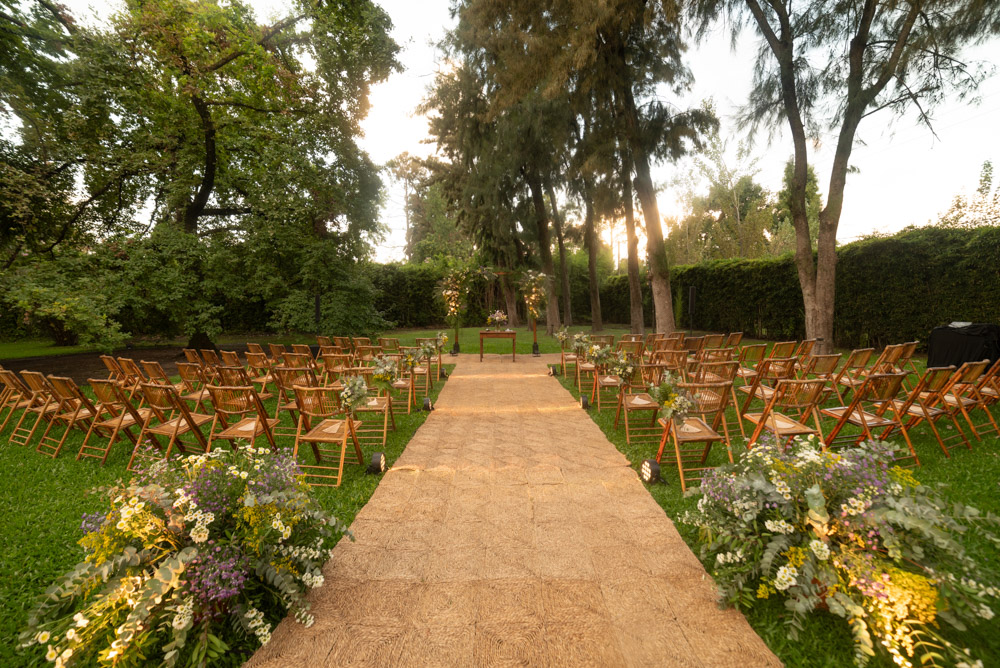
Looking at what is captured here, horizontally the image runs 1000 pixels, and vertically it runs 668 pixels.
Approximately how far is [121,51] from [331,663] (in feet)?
45.0

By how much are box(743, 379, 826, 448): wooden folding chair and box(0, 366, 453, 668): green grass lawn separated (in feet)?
11.8

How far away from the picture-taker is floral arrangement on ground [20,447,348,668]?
1.72 metres

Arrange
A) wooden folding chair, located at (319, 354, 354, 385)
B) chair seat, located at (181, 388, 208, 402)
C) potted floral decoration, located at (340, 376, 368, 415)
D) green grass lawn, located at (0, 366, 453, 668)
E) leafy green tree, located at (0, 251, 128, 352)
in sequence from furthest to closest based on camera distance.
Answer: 1. leafy green tree, located at (0, 251, 128, 352)
2. wooden folding chair, located at (319, 354, 354, 385)
3. chair seat, located at (181, 388, 208, 402)
4. potted floral decoration, located at (340, 376, 368, 415)
5. green grass lawn, located at (0, 366, 453, 668)

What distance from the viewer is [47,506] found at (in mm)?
3414

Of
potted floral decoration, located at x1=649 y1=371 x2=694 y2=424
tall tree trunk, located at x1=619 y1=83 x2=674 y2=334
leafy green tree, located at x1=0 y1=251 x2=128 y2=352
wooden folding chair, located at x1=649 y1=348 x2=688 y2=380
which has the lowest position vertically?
potted floral decoration, located at x1=649 y1=371 x2=694 y2=424

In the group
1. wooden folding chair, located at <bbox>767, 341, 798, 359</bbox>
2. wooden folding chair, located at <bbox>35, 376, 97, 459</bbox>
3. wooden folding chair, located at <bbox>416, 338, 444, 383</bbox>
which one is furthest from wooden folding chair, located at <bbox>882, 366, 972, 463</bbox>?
wooden folding chair, located at <bbox>35, 376, 97, 459</bbox>

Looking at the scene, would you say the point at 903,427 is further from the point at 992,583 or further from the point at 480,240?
the point at 480,240

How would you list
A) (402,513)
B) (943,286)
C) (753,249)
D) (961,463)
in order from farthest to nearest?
(753,249)
(943,286)
(961,463)
(402,513)

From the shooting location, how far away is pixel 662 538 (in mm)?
2816

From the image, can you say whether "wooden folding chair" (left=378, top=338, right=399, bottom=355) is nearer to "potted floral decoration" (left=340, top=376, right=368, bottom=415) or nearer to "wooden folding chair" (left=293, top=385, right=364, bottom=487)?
"wooden folding chair" (left=293, top=385, right=364, bottom=487)

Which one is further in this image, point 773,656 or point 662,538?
point 662,538

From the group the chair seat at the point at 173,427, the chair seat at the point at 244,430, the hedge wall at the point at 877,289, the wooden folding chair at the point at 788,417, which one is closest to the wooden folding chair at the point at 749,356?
the wooden folding chair at the point at 788,417

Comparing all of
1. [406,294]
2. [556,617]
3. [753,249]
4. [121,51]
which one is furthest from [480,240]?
[753,249]

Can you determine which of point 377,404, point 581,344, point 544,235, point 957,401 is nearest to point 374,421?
point 377,404
